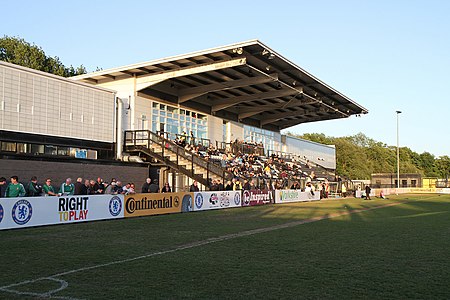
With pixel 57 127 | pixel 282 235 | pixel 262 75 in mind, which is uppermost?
pixel 262 75

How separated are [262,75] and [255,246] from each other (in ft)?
82.9

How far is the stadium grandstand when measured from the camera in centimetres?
2455

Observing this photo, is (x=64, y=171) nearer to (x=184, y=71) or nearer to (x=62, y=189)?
(x=62, y=189)

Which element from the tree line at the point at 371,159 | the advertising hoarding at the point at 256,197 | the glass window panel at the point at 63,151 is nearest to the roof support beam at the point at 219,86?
the advertising hoarding at the point at 256,197

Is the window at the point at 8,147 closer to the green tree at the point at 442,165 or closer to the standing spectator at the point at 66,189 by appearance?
the standing spectator at the point at 66,189

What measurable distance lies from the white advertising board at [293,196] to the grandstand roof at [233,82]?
9019 millimetres

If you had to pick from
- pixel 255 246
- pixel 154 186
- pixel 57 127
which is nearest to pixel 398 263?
pixel 255 246

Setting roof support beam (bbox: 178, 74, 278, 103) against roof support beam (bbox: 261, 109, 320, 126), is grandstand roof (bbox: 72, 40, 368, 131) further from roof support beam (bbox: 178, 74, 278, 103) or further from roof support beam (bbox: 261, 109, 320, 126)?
roof support beam (bbox: 261, 109, 320, 126)

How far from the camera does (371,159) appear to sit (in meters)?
110

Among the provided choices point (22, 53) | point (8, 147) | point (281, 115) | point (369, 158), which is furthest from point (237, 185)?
point (369, 158)

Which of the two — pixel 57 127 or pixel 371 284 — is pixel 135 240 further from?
pixel 57 127

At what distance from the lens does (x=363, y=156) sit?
98938 mm

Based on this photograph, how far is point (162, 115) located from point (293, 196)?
12.3 m

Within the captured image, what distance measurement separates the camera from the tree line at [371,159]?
314 ft
